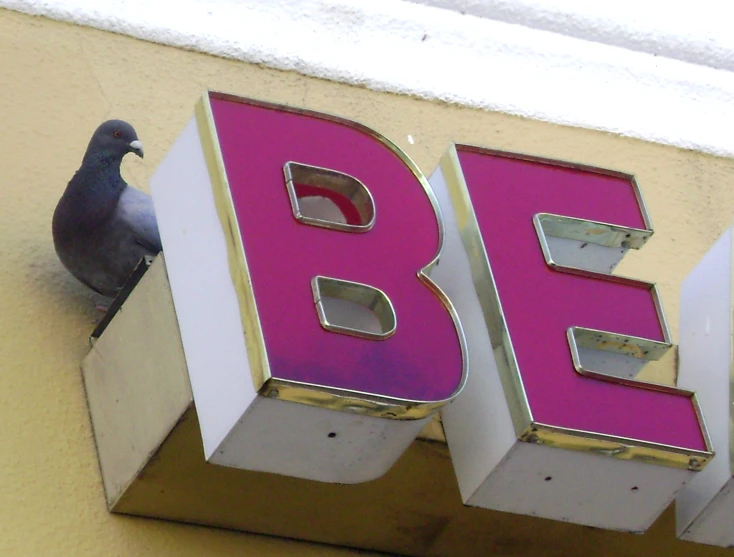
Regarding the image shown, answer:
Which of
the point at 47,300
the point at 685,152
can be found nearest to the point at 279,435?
the point at 47,300

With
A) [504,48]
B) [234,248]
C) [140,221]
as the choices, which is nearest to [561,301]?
[234,248]

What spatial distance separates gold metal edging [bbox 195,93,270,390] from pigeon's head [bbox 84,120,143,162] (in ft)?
1.16

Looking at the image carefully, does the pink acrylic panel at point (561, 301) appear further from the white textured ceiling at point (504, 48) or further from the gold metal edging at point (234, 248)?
the white textured ceiling at point (504, 48)

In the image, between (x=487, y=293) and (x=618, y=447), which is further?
(x=487, y=293)

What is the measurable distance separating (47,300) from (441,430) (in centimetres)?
80

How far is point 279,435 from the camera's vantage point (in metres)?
2.11

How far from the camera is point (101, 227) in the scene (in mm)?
2641

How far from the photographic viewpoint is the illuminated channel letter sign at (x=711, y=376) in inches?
94.4

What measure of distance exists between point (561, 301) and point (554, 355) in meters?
0.13

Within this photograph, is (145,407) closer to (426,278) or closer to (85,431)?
(85,431)

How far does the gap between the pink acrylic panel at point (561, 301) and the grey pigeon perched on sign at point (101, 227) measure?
→ 2.06ft

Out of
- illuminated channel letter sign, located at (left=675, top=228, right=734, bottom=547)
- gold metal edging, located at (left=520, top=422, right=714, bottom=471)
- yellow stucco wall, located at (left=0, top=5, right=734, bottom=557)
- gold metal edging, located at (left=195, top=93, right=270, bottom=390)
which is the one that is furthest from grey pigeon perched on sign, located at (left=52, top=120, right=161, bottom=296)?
illuminated channel letter sign, located at (left=675, top=228, right=734, bottom=547)

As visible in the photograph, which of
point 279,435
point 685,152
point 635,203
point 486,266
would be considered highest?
point 685,152

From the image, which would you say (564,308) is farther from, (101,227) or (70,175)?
(70,175)
